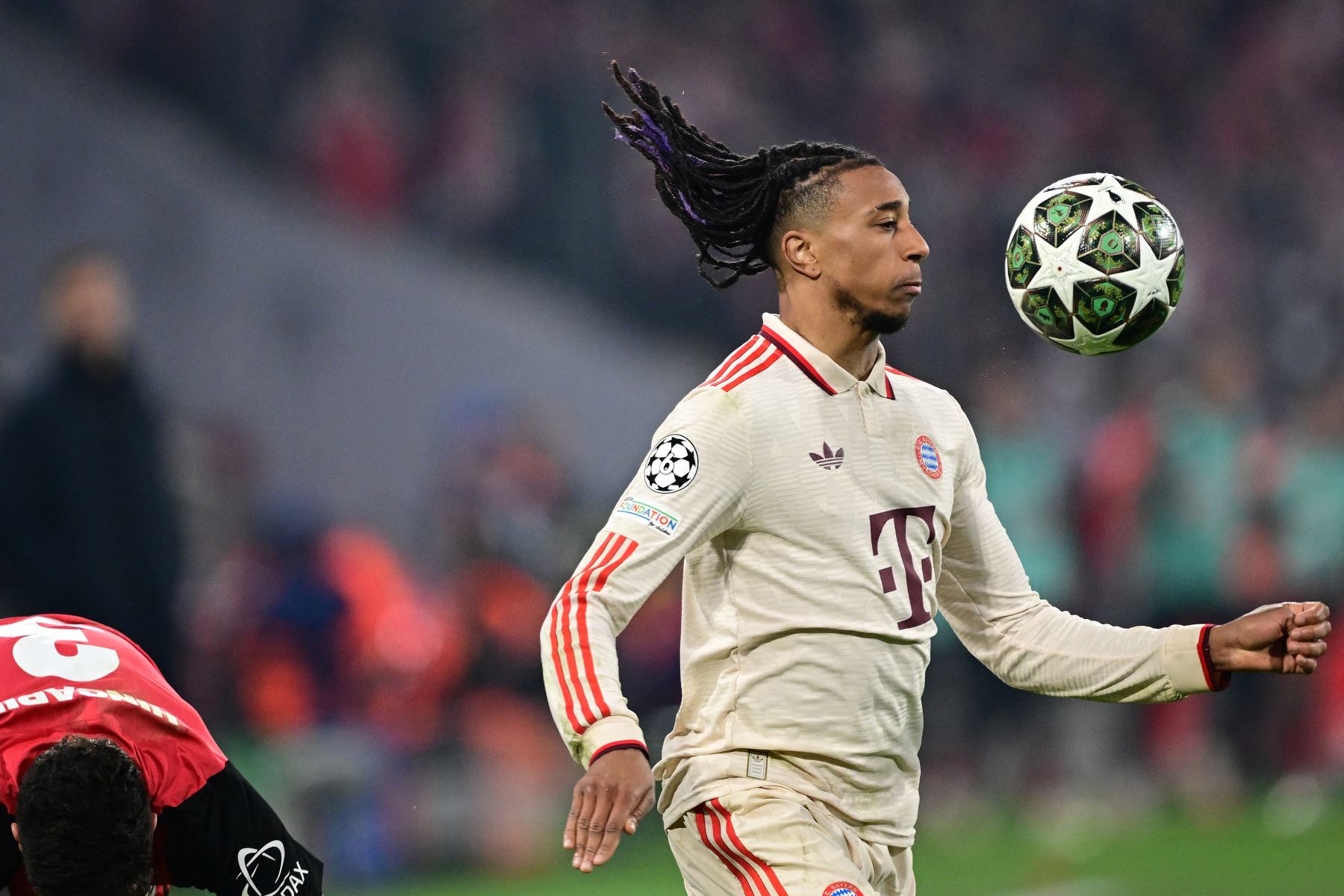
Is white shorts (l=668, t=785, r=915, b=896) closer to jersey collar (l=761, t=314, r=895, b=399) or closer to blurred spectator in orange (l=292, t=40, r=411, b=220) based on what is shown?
jersey collar (l=761, t=314, r=895, b=399)

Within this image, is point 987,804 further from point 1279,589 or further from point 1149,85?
point 1149,85

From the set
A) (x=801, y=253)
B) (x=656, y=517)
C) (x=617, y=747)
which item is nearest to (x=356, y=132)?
(x=801, y=253)

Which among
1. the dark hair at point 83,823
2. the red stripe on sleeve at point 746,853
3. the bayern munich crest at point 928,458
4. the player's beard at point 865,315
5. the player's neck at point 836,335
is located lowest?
the dark hair at point 83,823

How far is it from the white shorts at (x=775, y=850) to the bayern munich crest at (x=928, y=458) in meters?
0.74

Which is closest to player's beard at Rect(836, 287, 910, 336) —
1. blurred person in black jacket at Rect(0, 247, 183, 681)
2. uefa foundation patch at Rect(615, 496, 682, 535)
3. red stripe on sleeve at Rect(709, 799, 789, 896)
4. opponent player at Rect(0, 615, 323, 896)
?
uefa foundation patch at Rect(615, 496, 682, 535)

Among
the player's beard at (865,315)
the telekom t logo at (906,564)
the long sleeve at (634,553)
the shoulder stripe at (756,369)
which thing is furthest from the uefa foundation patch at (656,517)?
the player's beard at (865,315)

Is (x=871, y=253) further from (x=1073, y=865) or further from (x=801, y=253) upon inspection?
(x=1073, y=865)

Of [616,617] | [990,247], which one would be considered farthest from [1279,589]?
[616,617]

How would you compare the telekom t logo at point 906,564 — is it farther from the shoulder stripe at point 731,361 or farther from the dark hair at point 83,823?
the dark hair at point 83,823

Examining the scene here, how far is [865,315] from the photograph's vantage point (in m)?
3.77

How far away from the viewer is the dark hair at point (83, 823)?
3.01m

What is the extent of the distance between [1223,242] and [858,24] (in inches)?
119

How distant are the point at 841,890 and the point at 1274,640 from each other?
1.03 m

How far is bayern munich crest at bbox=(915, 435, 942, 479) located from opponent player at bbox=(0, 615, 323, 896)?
4.79 feet
